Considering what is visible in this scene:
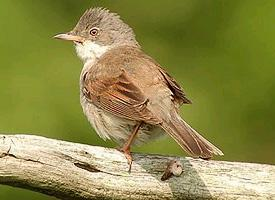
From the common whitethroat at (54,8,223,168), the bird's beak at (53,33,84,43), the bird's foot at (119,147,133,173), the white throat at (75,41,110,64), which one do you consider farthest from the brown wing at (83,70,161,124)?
the bird's beak at (53,33,84,43)

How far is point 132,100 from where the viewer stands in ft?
24.4

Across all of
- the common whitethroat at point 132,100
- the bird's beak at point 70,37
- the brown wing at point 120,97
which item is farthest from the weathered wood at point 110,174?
the bird's beak at point 70,37

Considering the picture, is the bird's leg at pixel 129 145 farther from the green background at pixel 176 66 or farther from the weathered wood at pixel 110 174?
the green background at pixel 176 66

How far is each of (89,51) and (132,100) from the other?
1.40 metres

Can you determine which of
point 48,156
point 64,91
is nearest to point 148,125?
point 48,156

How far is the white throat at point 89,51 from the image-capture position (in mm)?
8641

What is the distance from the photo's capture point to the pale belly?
24.9 ft

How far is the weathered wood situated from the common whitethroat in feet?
0.51

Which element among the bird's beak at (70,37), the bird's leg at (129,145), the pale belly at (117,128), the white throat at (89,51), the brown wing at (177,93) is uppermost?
the bird's beak at (70,37)

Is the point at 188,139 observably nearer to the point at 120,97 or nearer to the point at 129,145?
the point at 129,145

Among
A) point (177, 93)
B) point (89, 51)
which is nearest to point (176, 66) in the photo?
point (89, 51)

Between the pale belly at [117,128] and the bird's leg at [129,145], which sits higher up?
the pale belly at [117,128]

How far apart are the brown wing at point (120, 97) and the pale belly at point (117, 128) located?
2.8 inches

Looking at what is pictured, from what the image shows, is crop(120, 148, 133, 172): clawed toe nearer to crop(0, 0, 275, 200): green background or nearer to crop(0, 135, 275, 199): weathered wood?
crop(0, 135, 275, 199): weathered wood
